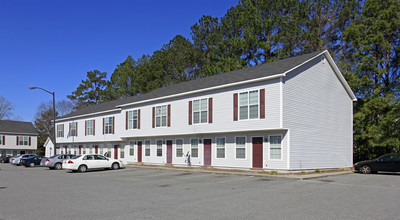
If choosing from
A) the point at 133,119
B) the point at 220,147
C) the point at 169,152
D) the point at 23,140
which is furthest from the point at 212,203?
the point at 23,140

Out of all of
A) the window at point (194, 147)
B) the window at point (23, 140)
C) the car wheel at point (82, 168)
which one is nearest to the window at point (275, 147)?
the window at point (194, 147)

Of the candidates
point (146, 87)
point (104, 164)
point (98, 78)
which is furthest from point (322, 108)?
point (98, 78)

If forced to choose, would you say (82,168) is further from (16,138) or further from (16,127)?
(16,127)

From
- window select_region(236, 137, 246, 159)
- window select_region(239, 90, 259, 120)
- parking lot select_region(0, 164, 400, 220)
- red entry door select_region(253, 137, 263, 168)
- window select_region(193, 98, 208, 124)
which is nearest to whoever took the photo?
parking lot select_region(0, 164, 400, 220)

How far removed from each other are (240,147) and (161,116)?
9.13 meters

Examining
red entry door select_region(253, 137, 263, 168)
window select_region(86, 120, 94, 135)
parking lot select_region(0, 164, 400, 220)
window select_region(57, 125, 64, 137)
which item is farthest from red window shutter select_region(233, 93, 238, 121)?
window select_region(57, 125, 64, 137)

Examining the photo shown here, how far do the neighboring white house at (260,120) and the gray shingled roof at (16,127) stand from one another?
44.7 m

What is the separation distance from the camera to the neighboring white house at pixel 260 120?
21.3 meters

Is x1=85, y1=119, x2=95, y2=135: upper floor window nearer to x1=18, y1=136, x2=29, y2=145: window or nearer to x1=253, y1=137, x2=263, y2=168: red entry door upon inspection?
x1=253, y1=137, x2=263, y2=168: red entry door

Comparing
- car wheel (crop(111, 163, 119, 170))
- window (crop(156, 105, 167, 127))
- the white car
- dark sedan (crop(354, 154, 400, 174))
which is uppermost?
window (crop(156, 105, 167, 127))

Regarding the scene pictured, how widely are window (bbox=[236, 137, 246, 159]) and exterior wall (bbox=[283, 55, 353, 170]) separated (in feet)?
11.7

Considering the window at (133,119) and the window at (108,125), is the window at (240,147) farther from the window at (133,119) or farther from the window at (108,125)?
the window at (108,125)

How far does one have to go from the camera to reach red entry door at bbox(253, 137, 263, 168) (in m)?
22.3

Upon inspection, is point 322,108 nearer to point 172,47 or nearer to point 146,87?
point 172,47
